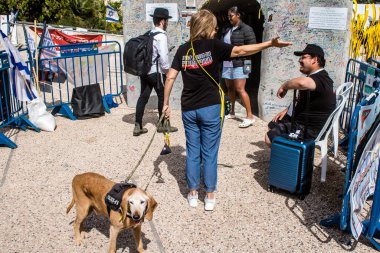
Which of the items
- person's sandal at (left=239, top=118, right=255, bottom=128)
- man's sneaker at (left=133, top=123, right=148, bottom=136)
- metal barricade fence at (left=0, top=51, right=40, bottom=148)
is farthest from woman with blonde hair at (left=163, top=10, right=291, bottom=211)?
metal barricade fence at (left=0, top=51, right=40, bottom=148)

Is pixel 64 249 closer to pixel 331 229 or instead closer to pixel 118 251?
pixel 118 251

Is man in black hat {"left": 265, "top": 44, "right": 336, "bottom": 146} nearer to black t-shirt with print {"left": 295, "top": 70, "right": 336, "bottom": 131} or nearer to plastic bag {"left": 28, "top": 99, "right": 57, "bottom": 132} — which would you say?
black t-shirt with print {"left": 295, "top": 70, "right": 336, "bottom": 131}

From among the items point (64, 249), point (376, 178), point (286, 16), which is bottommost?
point (64, 249)

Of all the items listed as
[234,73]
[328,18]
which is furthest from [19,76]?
[328,18]

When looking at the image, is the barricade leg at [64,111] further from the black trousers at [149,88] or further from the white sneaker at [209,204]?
the white sneaker at [209,204]

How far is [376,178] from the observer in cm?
340

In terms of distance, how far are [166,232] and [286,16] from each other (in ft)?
13.9

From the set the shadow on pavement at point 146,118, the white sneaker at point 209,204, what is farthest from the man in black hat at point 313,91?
the shadow on pavement at point 146,118

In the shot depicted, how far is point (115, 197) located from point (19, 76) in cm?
426

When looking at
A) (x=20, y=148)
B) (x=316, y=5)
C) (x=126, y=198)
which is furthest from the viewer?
(x=316, y=5)

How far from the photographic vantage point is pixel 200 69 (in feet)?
12.6

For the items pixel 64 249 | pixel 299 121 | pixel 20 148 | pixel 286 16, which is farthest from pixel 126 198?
pixel 286 16

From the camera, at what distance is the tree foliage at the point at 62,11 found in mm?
19641

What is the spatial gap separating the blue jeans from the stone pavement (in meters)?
0.36
